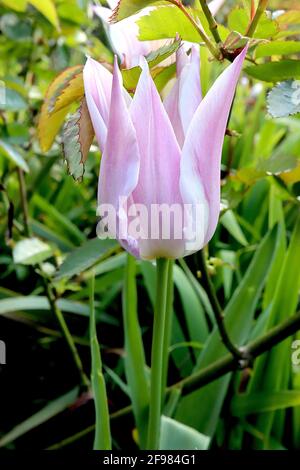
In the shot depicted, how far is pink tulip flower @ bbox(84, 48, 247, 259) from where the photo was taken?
296 millimetres

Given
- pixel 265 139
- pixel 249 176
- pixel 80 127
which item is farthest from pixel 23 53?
pixel 80 127

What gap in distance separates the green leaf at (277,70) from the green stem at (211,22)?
0.13 ft

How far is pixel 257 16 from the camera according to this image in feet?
1.11

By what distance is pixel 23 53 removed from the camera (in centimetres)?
99

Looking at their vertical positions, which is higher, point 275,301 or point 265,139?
point 265,139

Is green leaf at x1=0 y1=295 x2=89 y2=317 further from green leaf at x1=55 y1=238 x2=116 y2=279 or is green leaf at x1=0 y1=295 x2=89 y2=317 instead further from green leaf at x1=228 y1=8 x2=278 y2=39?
green leaf at x1=228 y1=8 x2=278 y2=39

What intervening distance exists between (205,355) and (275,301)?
101mm

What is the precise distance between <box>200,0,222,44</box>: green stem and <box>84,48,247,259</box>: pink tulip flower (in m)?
0.02

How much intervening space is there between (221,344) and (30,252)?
0.76 ft

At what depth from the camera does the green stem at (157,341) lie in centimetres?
35

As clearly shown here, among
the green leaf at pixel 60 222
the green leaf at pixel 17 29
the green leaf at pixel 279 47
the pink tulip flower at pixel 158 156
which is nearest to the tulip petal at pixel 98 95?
the pink tulip flower at pixel 158 156

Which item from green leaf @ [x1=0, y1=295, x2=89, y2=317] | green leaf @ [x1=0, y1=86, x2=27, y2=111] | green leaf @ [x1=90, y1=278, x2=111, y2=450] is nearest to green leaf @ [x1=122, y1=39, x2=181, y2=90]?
green leaf @ [x1=90, y1=278, x2=111, y2=450]

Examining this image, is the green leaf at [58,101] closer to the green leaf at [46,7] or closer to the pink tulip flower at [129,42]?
the pink tulip flower at [129,42]

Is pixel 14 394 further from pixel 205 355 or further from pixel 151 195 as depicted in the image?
pixel 151 195
